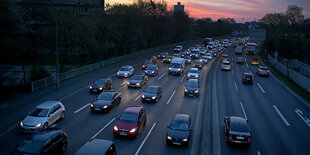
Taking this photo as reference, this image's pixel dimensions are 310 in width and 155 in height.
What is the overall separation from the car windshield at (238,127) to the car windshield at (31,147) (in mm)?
11310

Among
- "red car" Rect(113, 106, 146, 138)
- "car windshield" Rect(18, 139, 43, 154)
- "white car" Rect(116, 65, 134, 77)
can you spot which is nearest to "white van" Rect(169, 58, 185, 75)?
"white car" Rect(116, 65, 134, 77)

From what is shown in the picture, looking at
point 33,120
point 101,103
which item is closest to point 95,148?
point 33,120

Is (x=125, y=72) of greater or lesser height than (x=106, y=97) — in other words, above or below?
above

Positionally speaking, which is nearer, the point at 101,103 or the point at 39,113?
the point at 39,113

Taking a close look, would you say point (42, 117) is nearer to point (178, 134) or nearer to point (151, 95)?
point (178, 134)

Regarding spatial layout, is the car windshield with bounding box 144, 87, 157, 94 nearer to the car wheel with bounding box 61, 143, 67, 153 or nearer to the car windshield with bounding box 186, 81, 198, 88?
the car windshield with bounding box 186, 81, 198, 88

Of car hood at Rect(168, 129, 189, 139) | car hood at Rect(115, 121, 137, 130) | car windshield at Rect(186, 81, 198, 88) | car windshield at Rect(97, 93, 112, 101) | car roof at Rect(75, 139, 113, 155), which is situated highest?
car windshield at Rect(186, 81, 198, 88)

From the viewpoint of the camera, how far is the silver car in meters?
16.2

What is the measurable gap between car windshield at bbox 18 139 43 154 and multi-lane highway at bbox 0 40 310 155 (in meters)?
2.36

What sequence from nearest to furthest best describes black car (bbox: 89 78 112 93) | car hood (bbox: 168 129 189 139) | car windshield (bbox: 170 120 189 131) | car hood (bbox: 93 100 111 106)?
car hood (bbox: 168 129 189 139) → car windshield (bbox: 170 120 189 131) → car hood (bbox: 93 100 111 106) → black car (bbox: 89 78 112 93)

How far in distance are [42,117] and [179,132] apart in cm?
933

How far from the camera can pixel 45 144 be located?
12.2 meters

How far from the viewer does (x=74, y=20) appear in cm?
3869

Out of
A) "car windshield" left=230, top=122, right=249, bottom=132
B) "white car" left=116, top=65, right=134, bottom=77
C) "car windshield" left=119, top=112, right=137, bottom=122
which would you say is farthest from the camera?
"white car" left=116, top=65, right=134, bottom=77
